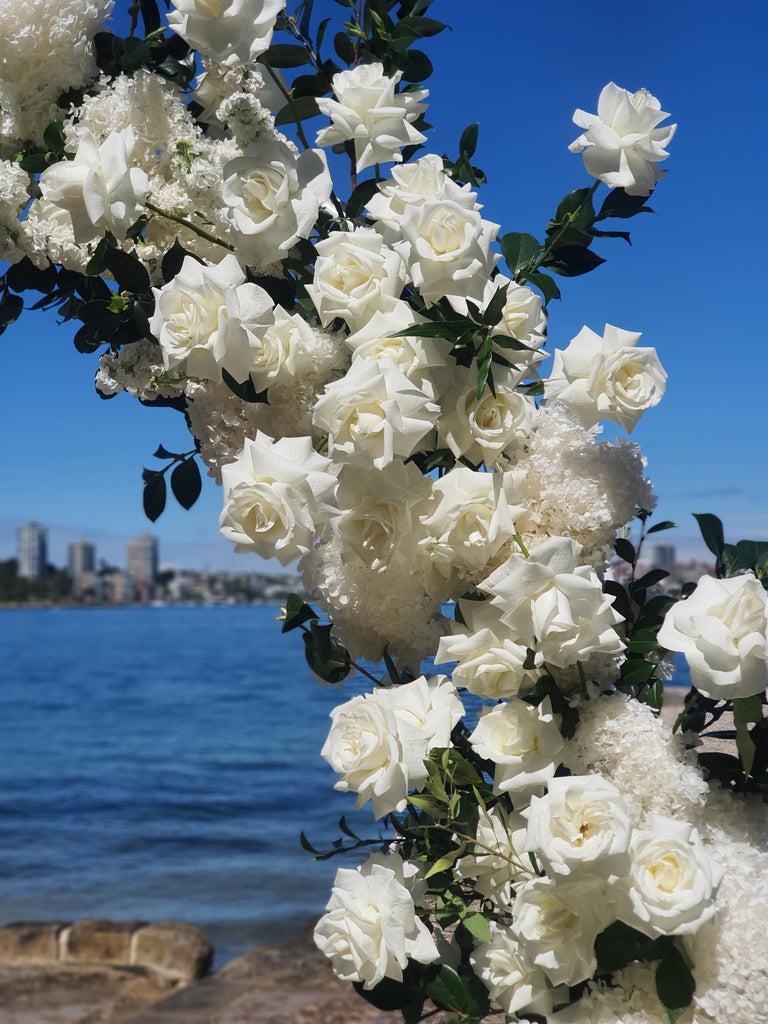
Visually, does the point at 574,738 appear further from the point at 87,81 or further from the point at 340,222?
the point at 87,81

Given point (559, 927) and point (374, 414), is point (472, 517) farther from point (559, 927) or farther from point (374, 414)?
point (559, 927)

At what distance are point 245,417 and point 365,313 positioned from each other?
18cm

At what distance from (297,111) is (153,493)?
509mm

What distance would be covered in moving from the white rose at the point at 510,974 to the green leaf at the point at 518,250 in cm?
65

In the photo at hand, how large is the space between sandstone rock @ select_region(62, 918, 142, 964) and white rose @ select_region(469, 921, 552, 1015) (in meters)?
5.53

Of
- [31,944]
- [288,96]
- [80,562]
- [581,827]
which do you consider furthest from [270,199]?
[80,562]

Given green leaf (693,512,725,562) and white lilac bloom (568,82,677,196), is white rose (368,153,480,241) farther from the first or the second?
green leaf (693,512,725,562)

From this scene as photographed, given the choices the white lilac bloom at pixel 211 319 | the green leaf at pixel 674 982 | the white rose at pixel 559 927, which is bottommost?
the green leaf at pixel 674 982

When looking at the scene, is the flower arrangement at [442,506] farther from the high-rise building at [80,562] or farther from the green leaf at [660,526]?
the high-rise building at [80,562]

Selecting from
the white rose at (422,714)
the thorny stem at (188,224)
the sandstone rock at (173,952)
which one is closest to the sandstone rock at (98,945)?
the sandstone rock at (173,952)

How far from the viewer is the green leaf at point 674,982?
753mm

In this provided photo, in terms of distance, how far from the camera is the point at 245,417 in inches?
37.7

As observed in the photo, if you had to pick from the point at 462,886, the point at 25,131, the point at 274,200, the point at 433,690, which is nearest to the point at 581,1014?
the point at 462,886

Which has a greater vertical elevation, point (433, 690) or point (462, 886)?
point (433, 690)
